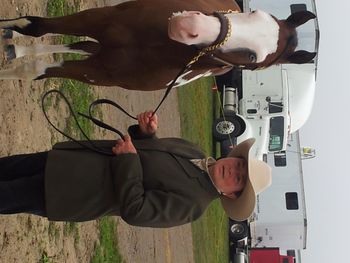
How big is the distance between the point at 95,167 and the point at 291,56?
156cm

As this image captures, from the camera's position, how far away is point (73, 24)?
403 centimetres

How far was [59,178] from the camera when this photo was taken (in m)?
3.59

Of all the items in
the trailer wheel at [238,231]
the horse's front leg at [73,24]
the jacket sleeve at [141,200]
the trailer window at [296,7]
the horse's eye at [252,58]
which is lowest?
the trailer wheel at [238,231]

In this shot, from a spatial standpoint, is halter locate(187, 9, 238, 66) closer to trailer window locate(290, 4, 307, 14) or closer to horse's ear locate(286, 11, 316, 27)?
horse's ear locate(286, 11, 316, 27)

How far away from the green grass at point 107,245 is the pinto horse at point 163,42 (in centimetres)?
285

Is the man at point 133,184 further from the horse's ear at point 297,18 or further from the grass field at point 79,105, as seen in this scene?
the grass field at point 79,105

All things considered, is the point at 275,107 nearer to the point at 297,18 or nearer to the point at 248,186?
the point at 297,18

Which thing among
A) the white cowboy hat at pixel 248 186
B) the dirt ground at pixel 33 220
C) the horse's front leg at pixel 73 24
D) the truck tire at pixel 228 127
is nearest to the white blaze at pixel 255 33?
the white cowboy hat at pixel 248 186

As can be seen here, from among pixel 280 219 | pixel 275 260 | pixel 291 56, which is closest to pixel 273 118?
pixel 280 219

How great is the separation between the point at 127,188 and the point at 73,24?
138 cm

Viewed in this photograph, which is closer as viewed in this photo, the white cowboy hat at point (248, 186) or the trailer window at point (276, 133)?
the white cowboy hat at point (248, 186)

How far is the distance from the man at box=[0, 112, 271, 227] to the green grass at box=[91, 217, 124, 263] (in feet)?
8.84

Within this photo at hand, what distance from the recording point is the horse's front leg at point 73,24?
391 centimetres

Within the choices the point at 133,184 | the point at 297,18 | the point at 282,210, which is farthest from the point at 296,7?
the point at 133,184
